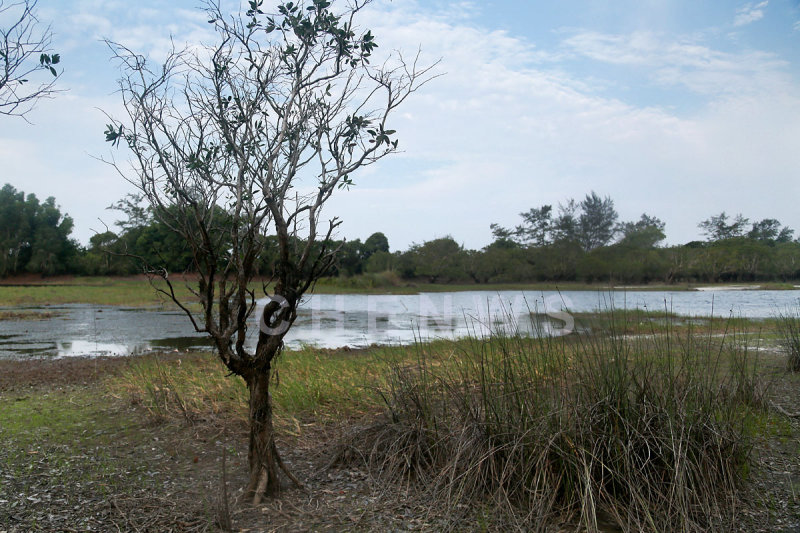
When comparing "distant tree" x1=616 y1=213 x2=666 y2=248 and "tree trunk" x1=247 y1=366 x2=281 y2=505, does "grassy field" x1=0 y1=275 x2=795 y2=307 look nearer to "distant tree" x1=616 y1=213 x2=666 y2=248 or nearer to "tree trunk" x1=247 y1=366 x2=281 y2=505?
"distant tree" x1=616 y1=213 x2=666 y2=248

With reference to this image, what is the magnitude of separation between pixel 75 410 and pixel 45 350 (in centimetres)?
705

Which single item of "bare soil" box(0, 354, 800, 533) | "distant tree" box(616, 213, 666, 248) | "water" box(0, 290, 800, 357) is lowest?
"water" box(0, 290, 800, 357)

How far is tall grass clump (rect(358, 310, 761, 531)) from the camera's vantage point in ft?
9.88

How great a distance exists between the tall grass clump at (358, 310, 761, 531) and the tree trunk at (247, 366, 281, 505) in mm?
770

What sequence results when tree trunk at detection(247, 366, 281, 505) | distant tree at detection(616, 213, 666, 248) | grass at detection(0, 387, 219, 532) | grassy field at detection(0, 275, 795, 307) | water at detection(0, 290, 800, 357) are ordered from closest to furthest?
1. grass at detection(0, 387, 219, 532)
2. tree trunk at detection(247, 366, 281, 505)
3. water at detection(0, 290, 800, 357)
4. distant tree at detection(616, 213, 666, 248)
5. grassy field at detection(0, 275, 795, 307)

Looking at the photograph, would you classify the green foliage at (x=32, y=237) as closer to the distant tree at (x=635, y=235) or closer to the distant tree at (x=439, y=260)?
the distant tree at (x=439, y=260)

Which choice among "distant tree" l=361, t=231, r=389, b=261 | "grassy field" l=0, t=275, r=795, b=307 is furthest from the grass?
"distant tree" l=361, t=231, r=389, b=261

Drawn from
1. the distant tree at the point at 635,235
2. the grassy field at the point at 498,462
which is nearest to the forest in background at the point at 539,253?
the distant tree at the point at 635,235

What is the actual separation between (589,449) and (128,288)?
118 feet

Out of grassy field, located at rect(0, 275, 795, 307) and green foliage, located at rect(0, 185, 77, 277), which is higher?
green foliage, located at rect(0, 185, 77, 277)

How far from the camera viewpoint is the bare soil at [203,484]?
2.98 m

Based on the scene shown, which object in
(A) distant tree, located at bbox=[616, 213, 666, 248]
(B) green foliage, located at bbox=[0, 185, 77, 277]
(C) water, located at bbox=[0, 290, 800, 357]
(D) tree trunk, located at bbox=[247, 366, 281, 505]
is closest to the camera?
(D) tree trunk, located at bbox=[247, 366, 281, 505]

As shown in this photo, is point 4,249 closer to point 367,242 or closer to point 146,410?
point 367,242

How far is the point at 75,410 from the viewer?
18.8 ft
